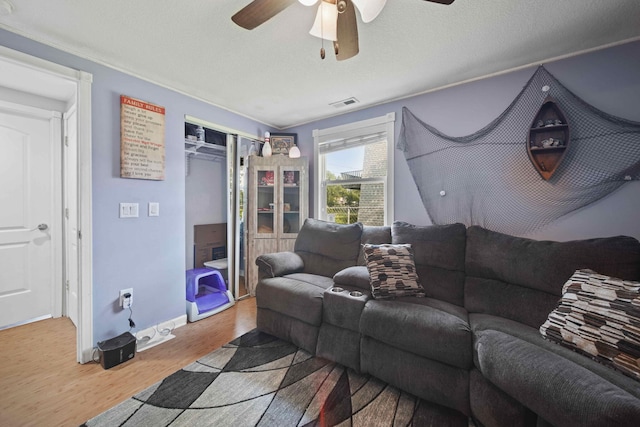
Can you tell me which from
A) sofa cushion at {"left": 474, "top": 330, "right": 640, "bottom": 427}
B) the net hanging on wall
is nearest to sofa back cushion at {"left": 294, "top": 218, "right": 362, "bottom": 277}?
the net hanging on wall

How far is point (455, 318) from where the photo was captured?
4.89 ft

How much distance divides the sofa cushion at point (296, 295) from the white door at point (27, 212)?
2.29 m

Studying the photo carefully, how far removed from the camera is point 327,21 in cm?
128

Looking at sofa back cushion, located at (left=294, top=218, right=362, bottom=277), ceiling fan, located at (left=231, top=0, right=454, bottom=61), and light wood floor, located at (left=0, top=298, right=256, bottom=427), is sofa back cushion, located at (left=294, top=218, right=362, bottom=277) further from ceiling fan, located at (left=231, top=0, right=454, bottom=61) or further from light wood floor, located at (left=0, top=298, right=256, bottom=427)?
ceiling fan, located at (left=231, top=0, right=454, bottom=61)

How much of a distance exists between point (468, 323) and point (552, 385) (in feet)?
1.75

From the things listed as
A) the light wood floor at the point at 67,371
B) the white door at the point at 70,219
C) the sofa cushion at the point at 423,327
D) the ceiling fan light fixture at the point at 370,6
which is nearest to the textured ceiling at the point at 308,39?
the ceiling fan light fixture at the point at 370,6

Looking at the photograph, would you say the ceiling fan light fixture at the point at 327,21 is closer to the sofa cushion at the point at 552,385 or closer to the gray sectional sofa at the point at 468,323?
the gray sectional sofa at the point at 468,323

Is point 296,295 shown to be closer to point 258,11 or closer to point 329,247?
point 329,247

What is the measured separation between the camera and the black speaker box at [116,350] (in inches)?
70.7

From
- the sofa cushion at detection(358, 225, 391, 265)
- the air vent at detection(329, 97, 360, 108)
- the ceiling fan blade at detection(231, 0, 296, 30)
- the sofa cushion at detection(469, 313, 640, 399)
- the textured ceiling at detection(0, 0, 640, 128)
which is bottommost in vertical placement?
the sofa cushion at detection(469, 313, 640, 399)

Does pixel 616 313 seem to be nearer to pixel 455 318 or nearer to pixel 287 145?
pixel 455 318

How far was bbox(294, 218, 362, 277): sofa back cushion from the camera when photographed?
245 centimetres

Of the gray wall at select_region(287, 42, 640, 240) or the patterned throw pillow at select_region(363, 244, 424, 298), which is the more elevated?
the gray wall at select_region(287, 42, 640, 240)

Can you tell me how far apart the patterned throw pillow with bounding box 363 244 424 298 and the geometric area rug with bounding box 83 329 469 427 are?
2.00ft
